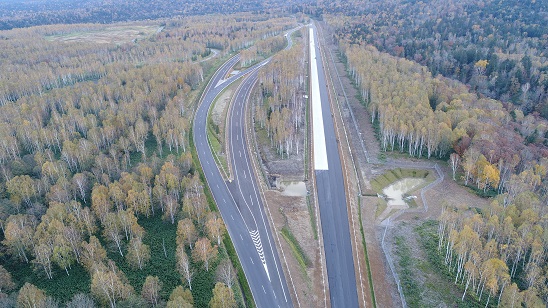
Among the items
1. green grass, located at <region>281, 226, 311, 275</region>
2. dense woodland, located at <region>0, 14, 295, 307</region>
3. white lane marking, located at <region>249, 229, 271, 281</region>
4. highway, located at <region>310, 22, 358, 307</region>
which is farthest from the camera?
green grass, located at <region>281, 226, 311, 275</region>

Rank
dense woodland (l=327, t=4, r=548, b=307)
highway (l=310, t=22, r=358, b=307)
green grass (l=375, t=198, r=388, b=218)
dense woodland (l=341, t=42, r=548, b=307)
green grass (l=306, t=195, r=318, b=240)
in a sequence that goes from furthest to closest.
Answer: green grass (l=375, t=198, r=388, b=218), green grass (l=306, t=195, r=318, b=240), highway (l=310, t=22, r=358, b=307), dense woodland (l=341, t=42, r=548, b=307), dense woodland (l=327, t=4, r=548, b=307)

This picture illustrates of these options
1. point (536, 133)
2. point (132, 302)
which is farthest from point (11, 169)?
point (536, 133)

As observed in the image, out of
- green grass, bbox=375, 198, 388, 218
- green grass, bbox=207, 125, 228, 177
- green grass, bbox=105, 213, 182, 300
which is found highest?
green grass, bbox=207, 125, 228, 177

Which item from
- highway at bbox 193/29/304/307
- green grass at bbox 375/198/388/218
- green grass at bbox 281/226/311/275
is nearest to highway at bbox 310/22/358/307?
green grass at bbox 281/226/311/275

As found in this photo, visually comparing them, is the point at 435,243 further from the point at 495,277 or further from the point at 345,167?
the point at 345,167

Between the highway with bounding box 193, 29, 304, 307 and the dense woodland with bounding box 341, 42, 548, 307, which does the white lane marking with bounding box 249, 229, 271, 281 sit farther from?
the dense woodland with bounding box 341, 42, 548, 307

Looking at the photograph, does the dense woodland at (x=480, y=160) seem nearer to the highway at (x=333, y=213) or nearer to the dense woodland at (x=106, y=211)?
the highway at (x=333, y=213)

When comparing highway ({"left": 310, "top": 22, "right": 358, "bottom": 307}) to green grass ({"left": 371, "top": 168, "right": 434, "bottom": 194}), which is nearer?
highway ({"left": 310, "top": 22, "right": 358, "bottom": 307})
